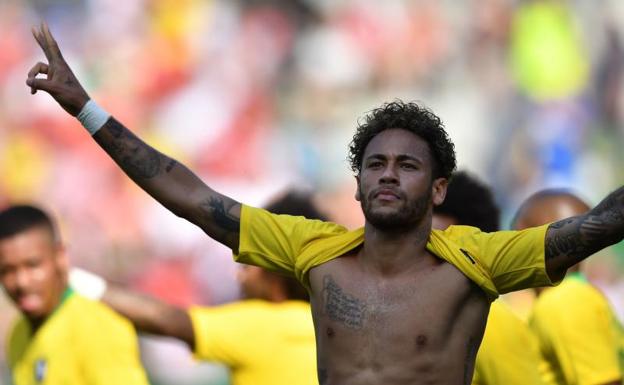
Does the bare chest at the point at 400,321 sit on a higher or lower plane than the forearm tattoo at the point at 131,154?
lower

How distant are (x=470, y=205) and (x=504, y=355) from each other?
0.95 m

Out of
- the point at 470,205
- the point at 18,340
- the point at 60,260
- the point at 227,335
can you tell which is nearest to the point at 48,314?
the point at 18,340

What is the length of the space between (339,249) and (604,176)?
7.90 meters

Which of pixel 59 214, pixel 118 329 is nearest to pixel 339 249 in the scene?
pixel 118 329

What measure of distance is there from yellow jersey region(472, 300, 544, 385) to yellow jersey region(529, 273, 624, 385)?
0.99 meters

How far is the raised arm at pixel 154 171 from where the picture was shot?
476cm

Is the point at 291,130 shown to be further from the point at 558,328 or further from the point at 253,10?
the point at 558,328

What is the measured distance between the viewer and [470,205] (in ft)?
20.7

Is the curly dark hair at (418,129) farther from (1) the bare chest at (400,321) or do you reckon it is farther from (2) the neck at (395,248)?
(1) the bare chest at (400,321)

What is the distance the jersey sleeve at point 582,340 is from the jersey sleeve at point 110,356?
197cm

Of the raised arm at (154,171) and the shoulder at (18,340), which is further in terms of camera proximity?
the shoulder at (18,340)

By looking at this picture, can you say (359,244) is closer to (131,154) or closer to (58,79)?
(131,154)

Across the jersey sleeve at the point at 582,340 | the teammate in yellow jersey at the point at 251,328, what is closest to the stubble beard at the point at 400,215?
the teammate in yellow jersey at the point at 251,328

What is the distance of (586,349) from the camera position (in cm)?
669
